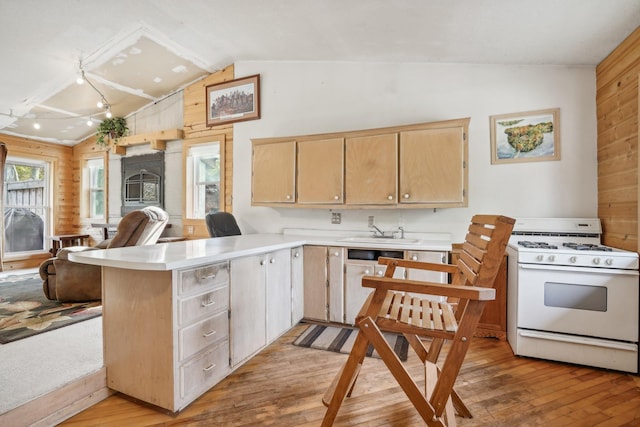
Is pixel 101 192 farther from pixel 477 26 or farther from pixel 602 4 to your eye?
pixel 602 4

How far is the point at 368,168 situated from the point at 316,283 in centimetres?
124

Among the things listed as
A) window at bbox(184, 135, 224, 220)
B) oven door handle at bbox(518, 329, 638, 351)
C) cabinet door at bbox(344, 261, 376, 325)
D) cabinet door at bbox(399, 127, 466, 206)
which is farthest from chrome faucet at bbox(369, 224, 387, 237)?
window at bbox(184, 135, 224, 220)

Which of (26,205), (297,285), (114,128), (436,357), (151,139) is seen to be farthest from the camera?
(26,205)

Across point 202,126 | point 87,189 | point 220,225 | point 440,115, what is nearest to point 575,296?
point 440,115

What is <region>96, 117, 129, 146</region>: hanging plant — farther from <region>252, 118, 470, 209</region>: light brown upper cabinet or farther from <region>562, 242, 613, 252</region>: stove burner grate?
<region>562, 242, 613, 252</region>: stove burner grate

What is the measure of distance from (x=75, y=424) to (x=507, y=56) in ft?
13.5

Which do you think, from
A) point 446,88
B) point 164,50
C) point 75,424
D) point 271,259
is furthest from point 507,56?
point 75,424

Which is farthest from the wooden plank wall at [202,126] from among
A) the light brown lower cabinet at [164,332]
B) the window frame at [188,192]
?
the light brown lower cabinet at [164,332]

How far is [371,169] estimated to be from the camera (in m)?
2.99

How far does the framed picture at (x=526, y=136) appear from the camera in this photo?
9.16ft

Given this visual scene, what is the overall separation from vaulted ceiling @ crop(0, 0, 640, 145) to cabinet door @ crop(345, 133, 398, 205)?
94 centimetres

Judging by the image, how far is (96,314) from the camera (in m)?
2.92

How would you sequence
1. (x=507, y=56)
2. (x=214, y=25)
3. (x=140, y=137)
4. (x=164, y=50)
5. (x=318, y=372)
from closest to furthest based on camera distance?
(x=318, y=372), (x=507, y=56), (x=214, y=25), (x=164, y=50), (x=140, y=137)

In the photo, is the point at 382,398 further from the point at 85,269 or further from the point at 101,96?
the point at 101,96
